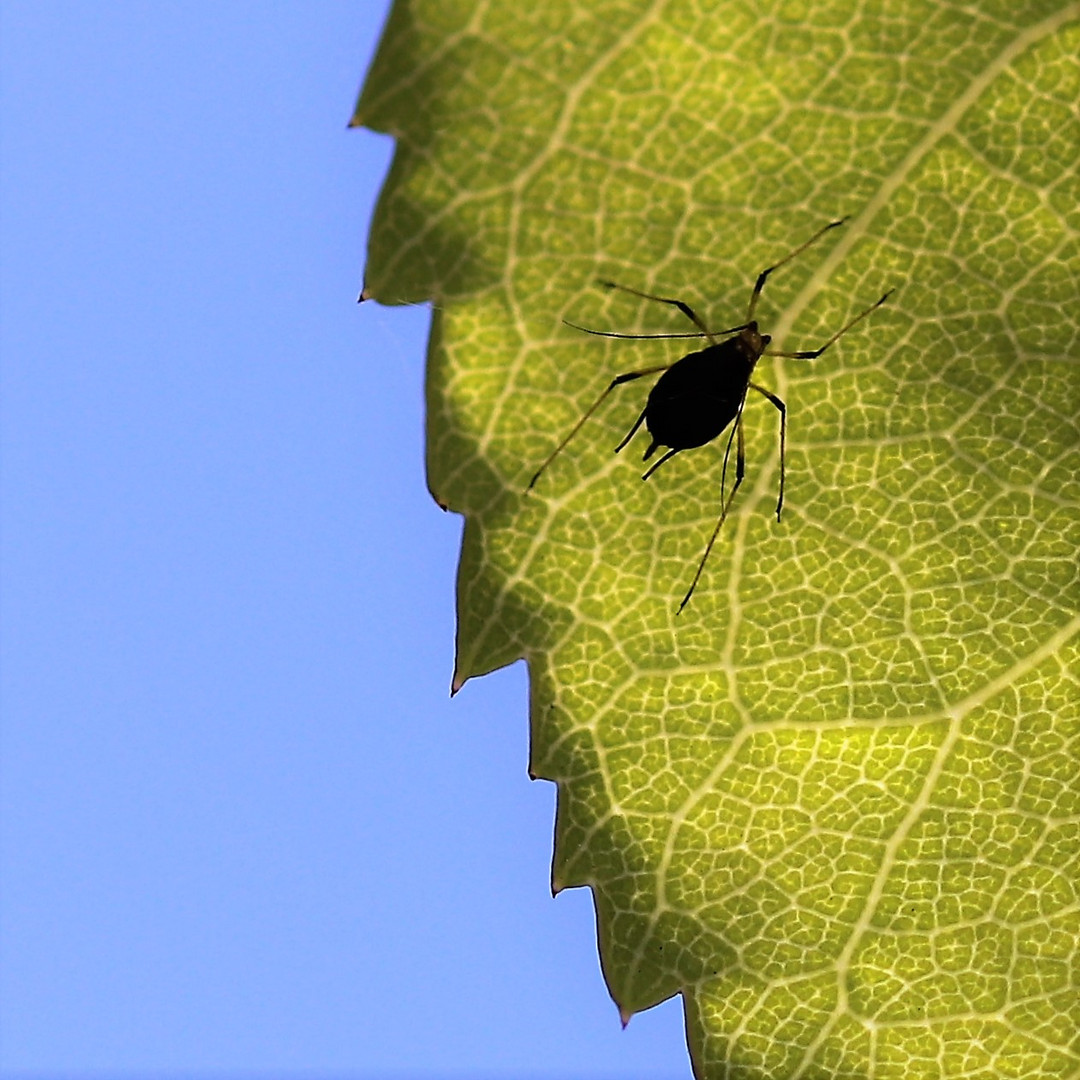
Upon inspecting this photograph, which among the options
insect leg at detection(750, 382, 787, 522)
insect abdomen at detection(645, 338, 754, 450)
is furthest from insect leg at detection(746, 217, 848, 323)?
insect leg at detection(750, 382, 787, 522)

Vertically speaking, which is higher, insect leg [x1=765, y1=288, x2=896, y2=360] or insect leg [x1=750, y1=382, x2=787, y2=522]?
insect leg [x1=765, y1=288, x2=896, y2=360]

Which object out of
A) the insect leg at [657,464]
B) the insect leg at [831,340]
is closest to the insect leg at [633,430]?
the insect leg at [657,464]

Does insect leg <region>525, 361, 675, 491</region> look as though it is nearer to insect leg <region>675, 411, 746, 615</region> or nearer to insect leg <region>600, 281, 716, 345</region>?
insect leg <region>600, 281, 716, 345</region>

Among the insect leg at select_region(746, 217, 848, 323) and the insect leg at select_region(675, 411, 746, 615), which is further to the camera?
the insect leg at select_region(675, 411, 746, 615)

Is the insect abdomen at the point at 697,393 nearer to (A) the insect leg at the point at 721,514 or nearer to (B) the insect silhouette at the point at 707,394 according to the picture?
(B) the insect silhouette at the point at 707,394

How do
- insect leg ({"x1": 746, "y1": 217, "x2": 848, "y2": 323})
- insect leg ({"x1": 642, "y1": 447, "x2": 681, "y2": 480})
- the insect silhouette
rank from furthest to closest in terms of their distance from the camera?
insect leg ({"x1": 642, "y1": 447, "x2": 681, "y2": 480})
the insect silhouette
insect leg ({"x1": 746, "y1": 217, "x2": 848, "y2": 323})

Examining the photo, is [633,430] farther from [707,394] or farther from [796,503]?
[796,503]
